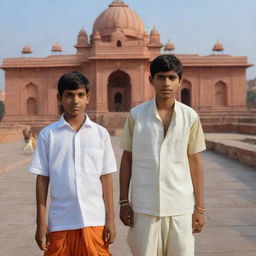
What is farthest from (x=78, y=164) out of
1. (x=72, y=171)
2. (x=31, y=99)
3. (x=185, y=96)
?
(x=185, y=96)

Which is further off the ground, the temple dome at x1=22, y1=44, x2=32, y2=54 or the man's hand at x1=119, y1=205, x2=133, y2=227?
the temple dome at x1=22, y1=44, x2=32, y2=54

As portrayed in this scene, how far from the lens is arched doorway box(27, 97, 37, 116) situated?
2653 centimetres

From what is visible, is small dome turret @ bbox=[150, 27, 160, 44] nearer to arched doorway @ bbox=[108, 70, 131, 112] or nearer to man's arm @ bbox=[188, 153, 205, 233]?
arched doorway @ bbox=[108, 70, 131, 112]

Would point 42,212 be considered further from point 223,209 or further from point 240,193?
point 240,193

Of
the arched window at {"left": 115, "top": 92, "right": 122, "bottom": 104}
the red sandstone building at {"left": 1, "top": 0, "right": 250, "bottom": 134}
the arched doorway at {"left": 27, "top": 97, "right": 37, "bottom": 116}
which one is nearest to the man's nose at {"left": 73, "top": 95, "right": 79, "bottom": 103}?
the red sandstone building at {"left": 1, "top": 0, "right": 250, "bottom": 134}

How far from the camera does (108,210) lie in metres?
1.86

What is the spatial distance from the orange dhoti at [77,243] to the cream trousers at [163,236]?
0.18m

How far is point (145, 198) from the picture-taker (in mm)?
1763

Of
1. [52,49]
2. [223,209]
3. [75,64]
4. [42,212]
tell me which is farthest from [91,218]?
[52,49]

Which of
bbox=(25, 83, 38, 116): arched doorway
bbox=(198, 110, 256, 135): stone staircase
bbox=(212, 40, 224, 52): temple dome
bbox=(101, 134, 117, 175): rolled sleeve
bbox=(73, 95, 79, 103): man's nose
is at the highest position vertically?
bbox=(212, 40, 224, 52): temple dome

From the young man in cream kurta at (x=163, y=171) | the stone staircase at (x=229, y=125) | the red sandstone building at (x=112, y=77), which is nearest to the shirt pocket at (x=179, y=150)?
the young man in cream kurta at (x=163, y=171)

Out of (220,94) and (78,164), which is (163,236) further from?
(220,94)

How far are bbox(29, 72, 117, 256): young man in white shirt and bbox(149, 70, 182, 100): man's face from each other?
1.07ft

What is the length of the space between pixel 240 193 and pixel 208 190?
40 cm
